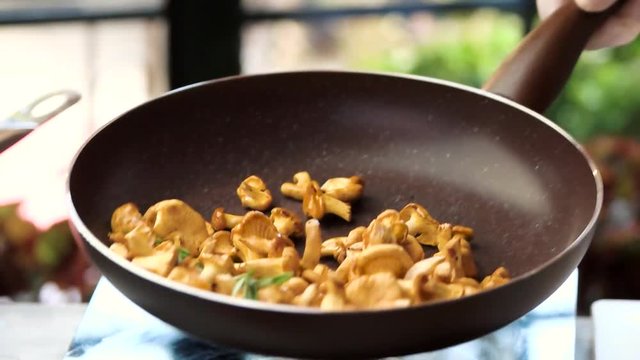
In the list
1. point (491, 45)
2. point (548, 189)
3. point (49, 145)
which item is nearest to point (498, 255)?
point (548, 189)

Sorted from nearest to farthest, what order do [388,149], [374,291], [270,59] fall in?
[374,291] → [388,149] → [270,59]

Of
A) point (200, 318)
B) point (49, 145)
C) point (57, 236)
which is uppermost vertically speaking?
point (200, 318)

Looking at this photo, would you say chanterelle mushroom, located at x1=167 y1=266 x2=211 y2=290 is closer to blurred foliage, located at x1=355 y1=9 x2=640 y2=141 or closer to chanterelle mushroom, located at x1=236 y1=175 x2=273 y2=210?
chanterelle mushroom, located at x1=236 y1=175 x2=273 y2=210

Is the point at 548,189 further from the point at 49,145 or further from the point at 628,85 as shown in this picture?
the point at 49,145

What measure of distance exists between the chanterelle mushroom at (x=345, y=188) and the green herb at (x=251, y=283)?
7.7 inches

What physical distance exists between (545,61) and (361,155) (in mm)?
199

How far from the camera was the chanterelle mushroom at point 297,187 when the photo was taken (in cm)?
97

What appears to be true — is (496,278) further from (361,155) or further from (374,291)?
(361,155)

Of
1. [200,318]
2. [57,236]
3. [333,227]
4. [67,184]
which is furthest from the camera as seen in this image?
[57,236]

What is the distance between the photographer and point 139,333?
85cm

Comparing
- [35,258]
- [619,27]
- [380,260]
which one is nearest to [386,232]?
[380,260]

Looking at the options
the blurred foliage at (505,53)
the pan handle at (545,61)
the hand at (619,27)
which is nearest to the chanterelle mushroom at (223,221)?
the pan handle at (545,61)

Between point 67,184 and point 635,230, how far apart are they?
122 centimetres

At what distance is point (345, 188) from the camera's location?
3.13 feet
